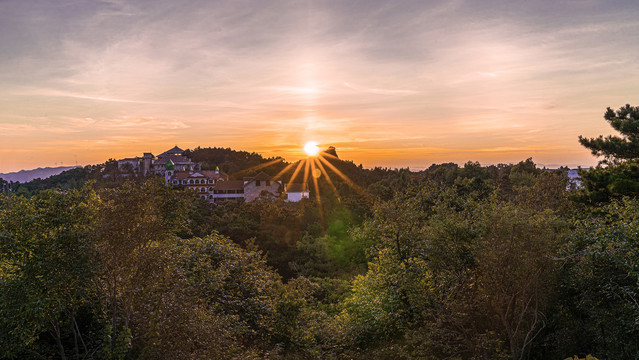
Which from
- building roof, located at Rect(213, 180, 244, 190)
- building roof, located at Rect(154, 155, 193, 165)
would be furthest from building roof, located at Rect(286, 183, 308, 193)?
building roof, located at Rect(154, 155, 193, 165)

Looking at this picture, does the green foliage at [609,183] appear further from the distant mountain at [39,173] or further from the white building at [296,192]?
the distant mountain at [39,173]

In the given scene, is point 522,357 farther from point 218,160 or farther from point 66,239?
point 218,160

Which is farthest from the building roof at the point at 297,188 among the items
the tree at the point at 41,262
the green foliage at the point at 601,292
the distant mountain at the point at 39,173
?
the distant mountain at the point at 39,173

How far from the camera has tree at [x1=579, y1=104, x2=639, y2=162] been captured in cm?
1819

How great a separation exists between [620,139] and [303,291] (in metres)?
17.7

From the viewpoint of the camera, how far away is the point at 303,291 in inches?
676

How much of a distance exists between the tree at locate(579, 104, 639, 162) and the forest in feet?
1.88

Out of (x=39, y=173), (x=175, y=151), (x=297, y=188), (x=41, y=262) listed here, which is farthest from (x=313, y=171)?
(x=39, y=173)

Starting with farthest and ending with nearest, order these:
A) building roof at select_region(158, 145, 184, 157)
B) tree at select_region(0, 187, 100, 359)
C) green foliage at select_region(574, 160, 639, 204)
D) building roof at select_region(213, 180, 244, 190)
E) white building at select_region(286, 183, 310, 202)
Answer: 1. building roof at select_region(158, 145, 184, 157)
2. building roof at select_region(213, 180, 244, 190)
3. white building at select_region(286, 183, 310, 202)
4. green foliage at select_region(574, 160, 639, 204)
5. tree at select_region(0, 187, 100, 359)

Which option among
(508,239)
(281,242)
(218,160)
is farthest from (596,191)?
(218,160)

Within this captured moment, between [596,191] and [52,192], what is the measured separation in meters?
22.5

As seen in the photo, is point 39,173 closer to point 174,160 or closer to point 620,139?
point 174,160

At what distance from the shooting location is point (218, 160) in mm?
116562

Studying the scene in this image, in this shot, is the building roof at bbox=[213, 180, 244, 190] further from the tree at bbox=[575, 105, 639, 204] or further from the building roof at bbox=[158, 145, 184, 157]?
the tree at bbox=[575, 105, 639, 204]
